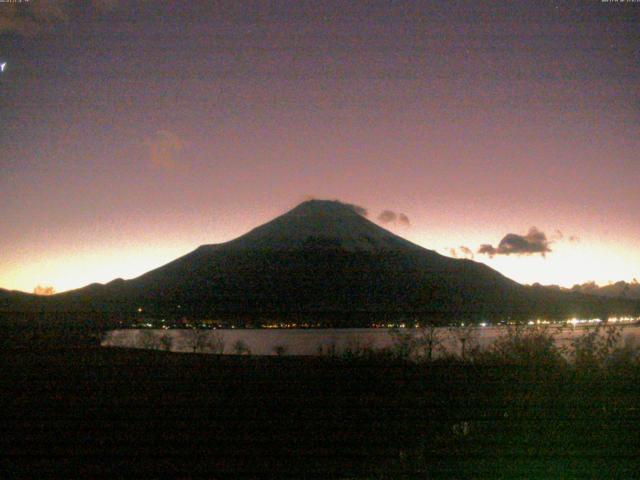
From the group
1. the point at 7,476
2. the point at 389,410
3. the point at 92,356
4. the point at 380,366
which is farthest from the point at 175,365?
the point at 7,476

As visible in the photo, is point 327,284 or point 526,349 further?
point 327,284

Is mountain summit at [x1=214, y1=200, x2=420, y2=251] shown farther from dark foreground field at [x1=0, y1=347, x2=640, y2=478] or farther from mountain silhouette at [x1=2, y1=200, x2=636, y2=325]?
dark foreground field at [x1=0, y1=347, x2=640, y2=478]

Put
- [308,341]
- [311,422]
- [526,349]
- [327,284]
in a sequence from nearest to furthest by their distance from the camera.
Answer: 1. [311,422]
2. [526,349]
3. [308,341]
4. [327,284]

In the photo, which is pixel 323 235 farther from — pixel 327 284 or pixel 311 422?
pixel 311 422

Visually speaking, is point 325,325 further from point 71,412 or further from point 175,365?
point 71,412

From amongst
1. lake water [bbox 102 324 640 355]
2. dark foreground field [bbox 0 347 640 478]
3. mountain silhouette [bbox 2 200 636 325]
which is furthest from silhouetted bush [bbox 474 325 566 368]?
mountain silhouette [bbox 2 200 636 325]

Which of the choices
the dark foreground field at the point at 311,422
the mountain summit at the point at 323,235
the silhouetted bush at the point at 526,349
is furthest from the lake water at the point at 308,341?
the mountain summit at the point at 323,235

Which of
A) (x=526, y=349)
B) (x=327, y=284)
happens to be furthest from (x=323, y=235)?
(x=526, y=349)
